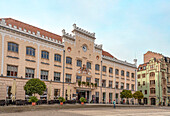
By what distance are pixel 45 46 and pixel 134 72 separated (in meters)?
31.5

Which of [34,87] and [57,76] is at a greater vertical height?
[57,76]

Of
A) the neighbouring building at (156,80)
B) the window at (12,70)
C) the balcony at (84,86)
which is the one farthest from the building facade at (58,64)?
the neighbouring building at (156,80)

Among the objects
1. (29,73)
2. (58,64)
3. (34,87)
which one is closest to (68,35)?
(58,64)

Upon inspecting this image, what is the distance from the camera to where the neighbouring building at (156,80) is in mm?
61516

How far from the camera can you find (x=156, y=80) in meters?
62.3

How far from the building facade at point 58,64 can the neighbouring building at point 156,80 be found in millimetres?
16315

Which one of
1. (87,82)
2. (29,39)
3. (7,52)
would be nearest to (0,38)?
(7,52)

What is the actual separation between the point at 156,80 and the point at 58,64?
3953 centimetres

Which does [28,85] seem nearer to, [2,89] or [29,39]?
[2,89]

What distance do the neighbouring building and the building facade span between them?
1631cm

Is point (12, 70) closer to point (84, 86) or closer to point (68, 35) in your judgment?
point (68, 35)

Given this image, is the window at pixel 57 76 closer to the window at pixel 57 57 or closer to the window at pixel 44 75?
the window at pixel 44 75

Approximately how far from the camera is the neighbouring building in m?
61.5

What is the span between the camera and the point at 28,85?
26812 millimetres
